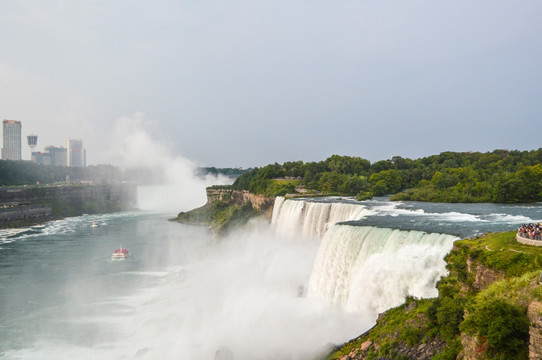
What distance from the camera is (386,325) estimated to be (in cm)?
1282

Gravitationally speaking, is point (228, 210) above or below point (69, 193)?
below

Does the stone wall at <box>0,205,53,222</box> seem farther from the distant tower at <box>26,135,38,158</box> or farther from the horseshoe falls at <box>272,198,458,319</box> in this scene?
the distant tower at <box>26,135,38,158</box>

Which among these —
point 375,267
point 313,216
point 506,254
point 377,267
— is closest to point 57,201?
point 313,216

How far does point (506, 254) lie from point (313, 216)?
66.4 feet

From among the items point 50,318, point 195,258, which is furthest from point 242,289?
point 195,258

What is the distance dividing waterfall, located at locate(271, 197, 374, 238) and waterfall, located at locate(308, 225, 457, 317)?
6756 millimetres

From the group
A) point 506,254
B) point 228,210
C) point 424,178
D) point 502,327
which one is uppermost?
point 424,178

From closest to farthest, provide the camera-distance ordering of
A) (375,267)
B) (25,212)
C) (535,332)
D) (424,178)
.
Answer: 1. (535,332)
2. (375,267)
3. (424,178)
4. (25,212)

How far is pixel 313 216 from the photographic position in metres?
31.5

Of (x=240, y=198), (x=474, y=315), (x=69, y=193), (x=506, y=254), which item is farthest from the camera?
(x=69, y=193)

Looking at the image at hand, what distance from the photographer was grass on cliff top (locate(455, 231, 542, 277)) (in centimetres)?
1062

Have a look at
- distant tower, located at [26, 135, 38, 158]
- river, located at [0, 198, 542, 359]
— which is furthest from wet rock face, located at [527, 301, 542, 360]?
distant tower, located at [26, 135, 38, 158]

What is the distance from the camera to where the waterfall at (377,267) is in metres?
14.6

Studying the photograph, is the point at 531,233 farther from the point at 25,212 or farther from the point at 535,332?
the point at 25,212
